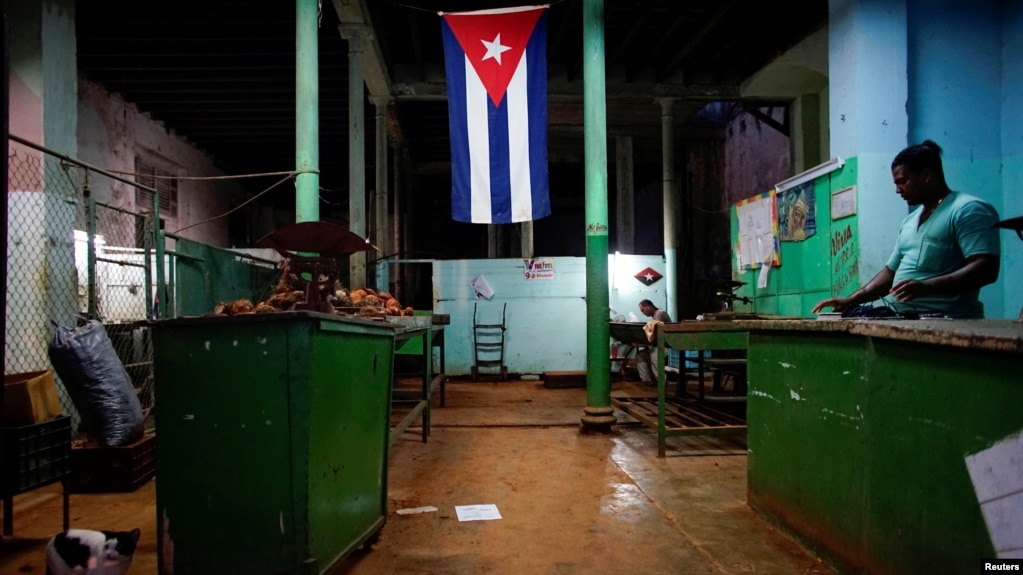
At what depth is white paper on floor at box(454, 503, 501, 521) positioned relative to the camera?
323 cm

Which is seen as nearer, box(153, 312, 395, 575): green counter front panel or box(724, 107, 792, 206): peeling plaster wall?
box(153, 312, 395, 575): green counter front panel

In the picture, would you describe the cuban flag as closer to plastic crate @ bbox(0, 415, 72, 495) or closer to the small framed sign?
the small framed sign

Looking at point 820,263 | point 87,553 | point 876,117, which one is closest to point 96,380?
point 87,553

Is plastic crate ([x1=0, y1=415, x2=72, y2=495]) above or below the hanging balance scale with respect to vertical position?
below

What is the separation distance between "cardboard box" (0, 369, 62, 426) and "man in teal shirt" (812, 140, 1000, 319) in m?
4.62

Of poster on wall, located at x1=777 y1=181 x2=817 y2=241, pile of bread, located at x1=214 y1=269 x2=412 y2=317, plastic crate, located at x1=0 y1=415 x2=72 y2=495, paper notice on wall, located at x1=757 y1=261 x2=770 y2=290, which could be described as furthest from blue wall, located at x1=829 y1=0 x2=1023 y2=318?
plastic crate, located at x1=0 y1=415 x2=72 y2=495

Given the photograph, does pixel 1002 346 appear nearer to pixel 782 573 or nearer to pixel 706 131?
pixel 782 573

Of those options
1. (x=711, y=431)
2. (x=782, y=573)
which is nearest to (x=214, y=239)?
(x=711, y=431)

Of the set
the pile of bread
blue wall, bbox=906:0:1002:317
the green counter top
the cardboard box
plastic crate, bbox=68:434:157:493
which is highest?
blue wall, bbox=906:0:1002:317

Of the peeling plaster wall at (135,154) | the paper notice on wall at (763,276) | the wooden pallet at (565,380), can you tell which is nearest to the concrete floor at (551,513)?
the paper notice on wall at (763,276)

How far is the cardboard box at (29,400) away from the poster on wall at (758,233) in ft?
21.8

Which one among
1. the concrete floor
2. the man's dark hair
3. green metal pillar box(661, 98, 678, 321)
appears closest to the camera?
the concrete floor

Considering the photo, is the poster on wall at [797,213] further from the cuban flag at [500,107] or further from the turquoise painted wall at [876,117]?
the cuban flag at [500,107]

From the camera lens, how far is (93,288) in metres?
4.59
